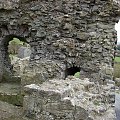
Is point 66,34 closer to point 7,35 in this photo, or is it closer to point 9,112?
point 7,35

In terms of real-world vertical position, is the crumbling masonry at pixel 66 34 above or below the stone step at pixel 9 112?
above

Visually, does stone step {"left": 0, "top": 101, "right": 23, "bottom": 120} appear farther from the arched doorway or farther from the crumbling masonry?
the crumbling masonry

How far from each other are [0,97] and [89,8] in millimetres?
4246

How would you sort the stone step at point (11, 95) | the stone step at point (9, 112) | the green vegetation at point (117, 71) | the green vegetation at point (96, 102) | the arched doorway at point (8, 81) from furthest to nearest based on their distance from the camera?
the green vegetation at point (117, 71)
the arched doorway at point (8, 81)
the stone step at point (11, 95)
the stone step at point (9, 112)
the green vegetation at point (96, 102)

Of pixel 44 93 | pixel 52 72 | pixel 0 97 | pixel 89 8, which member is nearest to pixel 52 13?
pixel 89 8

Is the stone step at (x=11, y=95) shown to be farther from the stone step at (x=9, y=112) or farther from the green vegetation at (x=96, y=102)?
the green vegetation at (x=96, y=102)

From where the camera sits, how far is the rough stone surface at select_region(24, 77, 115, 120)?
5664mm

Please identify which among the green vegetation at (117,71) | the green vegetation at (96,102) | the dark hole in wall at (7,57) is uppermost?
the dark hole in wall at (7,57)

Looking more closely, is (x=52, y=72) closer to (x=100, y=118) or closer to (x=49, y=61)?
(x=49, y=61)

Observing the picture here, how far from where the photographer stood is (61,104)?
5.78 metres

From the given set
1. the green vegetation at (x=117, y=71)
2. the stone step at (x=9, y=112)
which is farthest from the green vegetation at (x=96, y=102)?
the green vegetation at (x=117, y=71)

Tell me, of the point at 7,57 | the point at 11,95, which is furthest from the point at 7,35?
the point at 11,95

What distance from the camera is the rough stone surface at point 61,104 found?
5.66 meters

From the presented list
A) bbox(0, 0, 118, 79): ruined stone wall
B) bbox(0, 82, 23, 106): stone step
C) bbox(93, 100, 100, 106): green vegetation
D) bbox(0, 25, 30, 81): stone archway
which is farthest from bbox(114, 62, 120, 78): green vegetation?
bbox(93, 100, 100, 106): green vegetation
